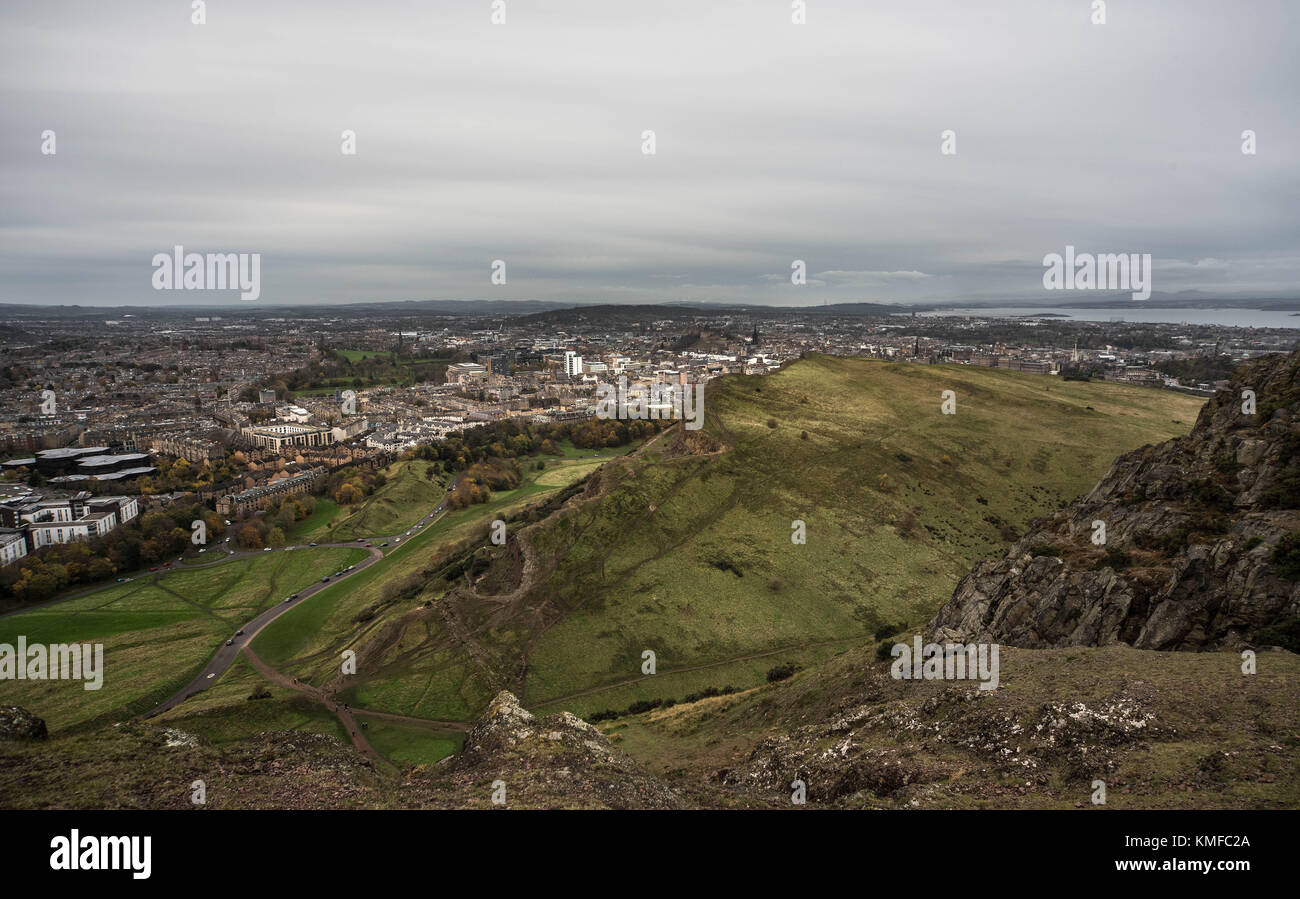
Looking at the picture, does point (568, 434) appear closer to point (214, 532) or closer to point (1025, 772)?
point (214, 532)

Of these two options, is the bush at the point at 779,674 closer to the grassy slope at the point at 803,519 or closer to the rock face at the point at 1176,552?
the grassy slope at the point at 803,519

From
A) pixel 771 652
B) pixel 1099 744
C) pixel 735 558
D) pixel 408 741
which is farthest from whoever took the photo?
pixel 735 558

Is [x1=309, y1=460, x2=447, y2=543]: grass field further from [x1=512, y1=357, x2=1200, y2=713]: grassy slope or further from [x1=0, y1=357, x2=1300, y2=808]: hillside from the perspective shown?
[x1=512, y1=357, x2=1200, y2=713]: grassy slope

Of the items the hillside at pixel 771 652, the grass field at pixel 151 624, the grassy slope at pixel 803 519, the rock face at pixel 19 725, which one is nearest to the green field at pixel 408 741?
the hillside at pixel 771 652

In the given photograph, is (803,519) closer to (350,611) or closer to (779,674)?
(779,674)

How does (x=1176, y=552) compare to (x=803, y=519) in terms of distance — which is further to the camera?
(x=803, y=519)

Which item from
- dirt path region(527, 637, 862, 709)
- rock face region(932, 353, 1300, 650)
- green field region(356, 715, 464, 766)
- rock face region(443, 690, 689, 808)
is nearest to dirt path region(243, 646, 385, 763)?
green field region(356, 715, 464, 766)

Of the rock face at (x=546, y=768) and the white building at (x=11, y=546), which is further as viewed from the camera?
the white building at (x=11, y=546)

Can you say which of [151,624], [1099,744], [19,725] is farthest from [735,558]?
[151,624]
